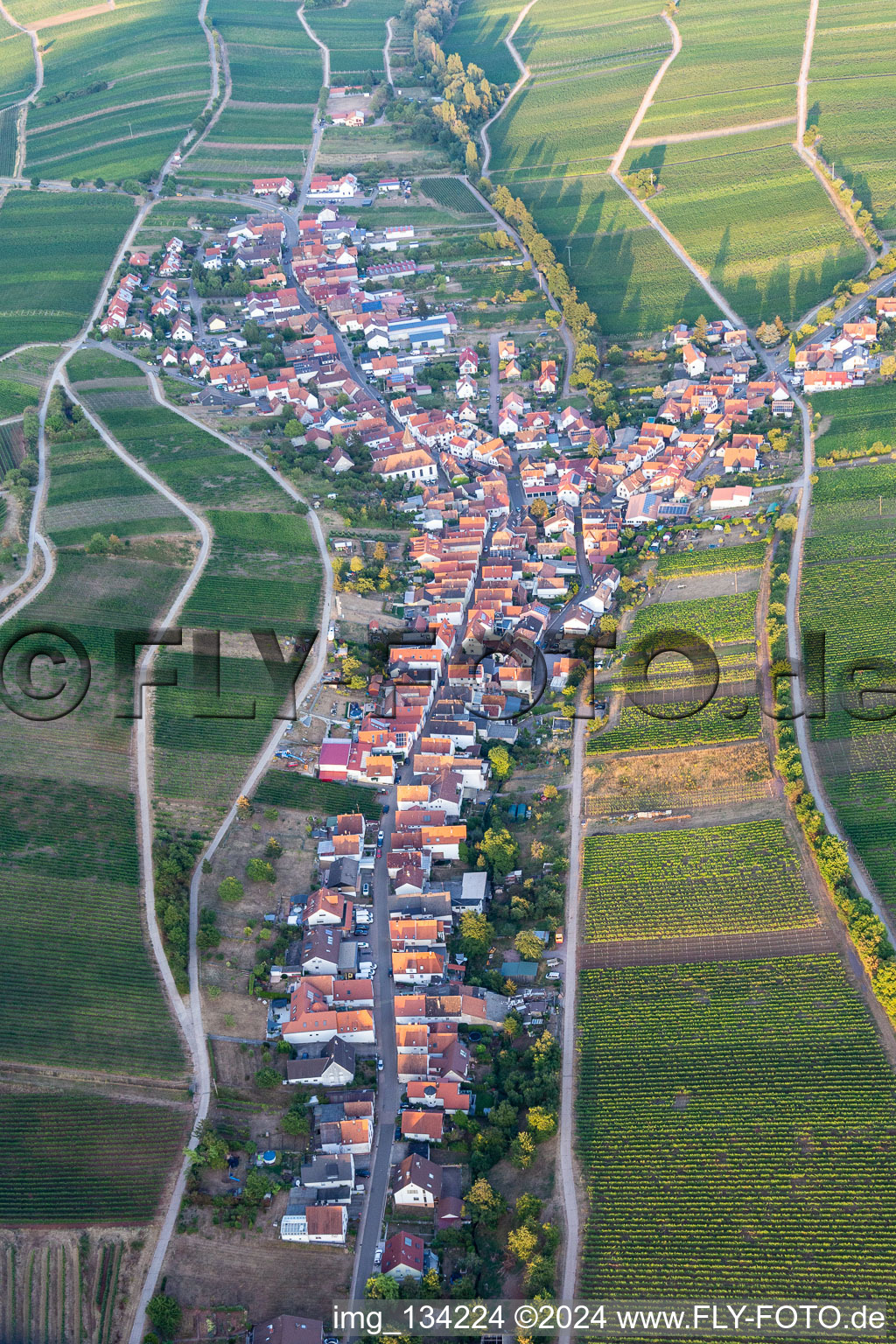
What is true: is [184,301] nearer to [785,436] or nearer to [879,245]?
[785,436]

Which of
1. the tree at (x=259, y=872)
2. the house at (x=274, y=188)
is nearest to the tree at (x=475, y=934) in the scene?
the tree at (x=259, y=872)

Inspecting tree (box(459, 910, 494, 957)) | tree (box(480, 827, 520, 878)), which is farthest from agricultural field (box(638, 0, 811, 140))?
tree (box(459, 910, 494, 957))

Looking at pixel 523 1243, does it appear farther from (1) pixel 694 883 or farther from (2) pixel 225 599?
(2) pixel 225 599

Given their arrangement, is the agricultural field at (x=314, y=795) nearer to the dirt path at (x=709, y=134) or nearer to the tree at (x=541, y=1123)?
the tree at (x=541, y=1123)

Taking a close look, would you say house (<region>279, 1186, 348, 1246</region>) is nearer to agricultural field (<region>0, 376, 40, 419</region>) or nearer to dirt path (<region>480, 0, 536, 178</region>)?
agricultural field (<region>0, 376, 40, 419</region>)

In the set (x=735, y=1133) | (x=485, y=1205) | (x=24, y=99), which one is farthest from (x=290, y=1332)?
(x=24, y=99)

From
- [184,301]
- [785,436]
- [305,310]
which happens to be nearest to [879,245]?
[785,436]
